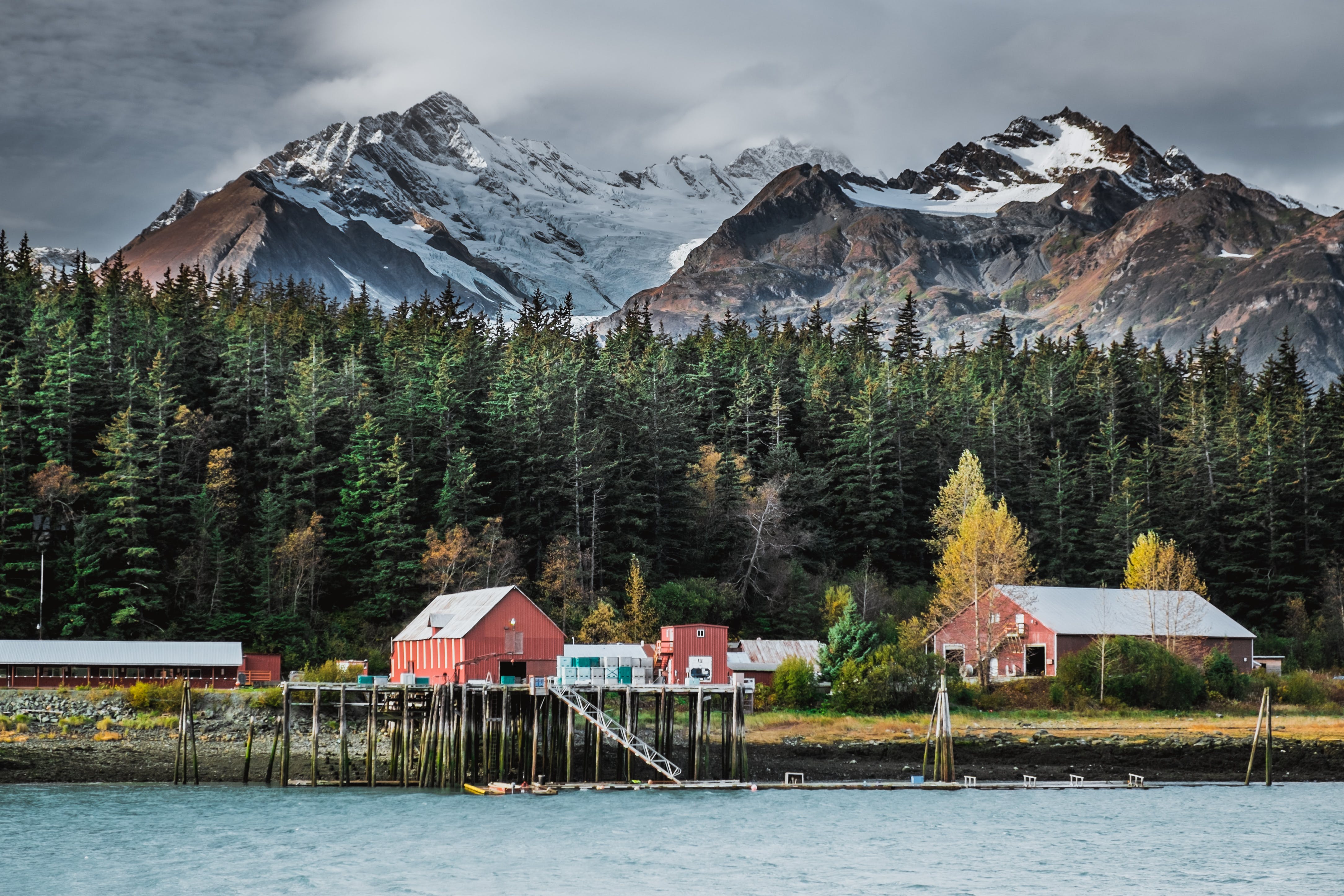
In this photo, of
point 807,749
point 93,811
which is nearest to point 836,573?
point 807,749

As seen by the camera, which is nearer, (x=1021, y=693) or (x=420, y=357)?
(x=1021, y=693)

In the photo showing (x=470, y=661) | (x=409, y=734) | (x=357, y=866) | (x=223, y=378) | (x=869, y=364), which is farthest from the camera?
(x=869, y=364)

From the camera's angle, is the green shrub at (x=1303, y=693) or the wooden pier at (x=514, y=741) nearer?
the wooden pier at (x=514, y=741)

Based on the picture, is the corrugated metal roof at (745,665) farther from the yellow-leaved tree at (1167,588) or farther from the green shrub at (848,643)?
the yellow-leaved tree at (1167,588)

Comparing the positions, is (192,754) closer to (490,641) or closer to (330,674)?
(330,674)

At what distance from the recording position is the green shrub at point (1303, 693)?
228 feet

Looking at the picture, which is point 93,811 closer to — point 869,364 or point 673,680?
point 673,680

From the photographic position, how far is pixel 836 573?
89688mm

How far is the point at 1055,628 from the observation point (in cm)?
7119

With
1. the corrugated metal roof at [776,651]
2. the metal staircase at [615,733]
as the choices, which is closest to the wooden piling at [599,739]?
the metal staircase at [615,733]

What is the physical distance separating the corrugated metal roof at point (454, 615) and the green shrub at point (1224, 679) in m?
37.8

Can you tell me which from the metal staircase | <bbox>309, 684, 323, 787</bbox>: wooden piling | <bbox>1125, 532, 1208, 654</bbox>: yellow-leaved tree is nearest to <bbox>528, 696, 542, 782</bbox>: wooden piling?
the metal staircase

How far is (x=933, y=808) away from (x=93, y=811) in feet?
95.8

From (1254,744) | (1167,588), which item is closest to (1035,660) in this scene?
(1167,588)
